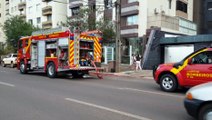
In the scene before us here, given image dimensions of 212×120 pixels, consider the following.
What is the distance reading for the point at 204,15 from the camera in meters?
53.2

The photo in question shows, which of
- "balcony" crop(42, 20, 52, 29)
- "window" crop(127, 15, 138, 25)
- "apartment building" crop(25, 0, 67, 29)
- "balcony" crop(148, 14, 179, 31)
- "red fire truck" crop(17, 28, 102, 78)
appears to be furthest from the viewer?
"balcony" crop(42, 20, 52, 29)

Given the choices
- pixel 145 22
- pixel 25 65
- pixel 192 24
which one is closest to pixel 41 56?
pixel 25 65

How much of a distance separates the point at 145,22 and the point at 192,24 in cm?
1155

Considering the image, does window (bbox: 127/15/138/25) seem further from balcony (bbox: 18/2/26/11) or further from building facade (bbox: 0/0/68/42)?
balcony (bbox: 18/2/26/11)

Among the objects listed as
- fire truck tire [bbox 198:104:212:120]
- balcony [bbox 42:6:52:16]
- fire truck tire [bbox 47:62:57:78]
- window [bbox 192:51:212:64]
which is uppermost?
balcony [bbox 42:6:52:16]

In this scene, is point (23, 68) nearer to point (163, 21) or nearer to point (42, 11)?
point (163, 21)

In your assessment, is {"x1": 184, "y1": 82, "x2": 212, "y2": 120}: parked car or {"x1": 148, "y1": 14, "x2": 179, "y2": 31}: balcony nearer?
{"x1": 184, "y1": 82, "x2": 212, "y2": 120}: parked car

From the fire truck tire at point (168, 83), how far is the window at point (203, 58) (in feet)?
3.75

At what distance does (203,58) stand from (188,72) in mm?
737

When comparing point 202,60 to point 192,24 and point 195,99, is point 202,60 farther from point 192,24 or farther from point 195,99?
point 192,24

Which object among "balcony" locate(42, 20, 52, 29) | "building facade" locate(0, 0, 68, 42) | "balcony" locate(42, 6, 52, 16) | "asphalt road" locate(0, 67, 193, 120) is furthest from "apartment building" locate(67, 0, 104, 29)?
"asphalt road" locate(0, 67, 193, 120)

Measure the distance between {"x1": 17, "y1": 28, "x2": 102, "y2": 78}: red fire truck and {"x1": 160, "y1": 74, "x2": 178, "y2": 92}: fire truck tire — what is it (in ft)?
21.3

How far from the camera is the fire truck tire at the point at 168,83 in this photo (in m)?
11.6

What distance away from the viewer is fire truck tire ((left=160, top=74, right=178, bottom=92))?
11625 millimetres
